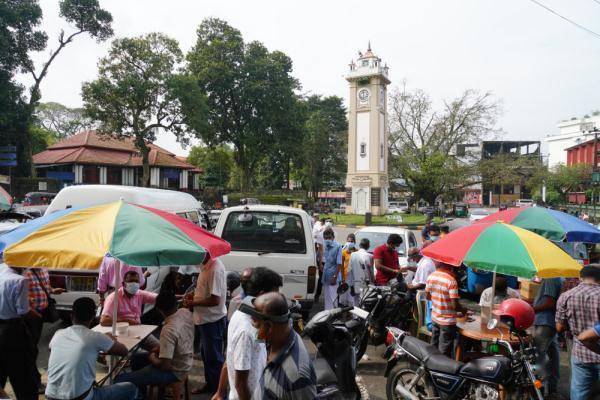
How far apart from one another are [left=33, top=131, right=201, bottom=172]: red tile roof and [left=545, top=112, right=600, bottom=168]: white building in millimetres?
64254

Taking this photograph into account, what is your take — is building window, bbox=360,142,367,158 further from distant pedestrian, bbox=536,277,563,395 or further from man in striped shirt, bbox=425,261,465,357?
man in striped shirt, bbox=425,261,465,357

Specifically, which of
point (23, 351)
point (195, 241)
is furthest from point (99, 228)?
point (23, 351)

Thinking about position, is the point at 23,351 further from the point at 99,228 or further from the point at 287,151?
the point at 287,151

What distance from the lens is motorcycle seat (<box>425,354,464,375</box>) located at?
4.16m

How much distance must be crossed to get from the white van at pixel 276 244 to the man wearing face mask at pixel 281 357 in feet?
13.8

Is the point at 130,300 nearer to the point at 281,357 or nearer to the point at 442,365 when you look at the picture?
the point at 281,357

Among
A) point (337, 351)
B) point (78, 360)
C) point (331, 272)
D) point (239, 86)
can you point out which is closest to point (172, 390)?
point (78, 360)

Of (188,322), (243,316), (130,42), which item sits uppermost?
(130,42)

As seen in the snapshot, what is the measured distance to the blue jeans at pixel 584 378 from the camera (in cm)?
412

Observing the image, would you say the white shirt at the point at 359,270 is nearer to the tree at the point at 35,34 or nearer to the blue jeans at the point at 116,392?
the blue jeans at the point at 116,392

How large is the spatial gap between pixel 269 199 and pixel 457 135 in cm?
1848

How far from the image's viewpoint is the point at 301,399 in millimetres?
2320

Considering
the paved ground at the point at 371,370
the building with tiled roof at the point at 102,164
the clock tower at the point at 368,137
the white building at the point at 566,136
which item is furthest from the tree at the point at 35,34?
the white building at the point at 566,136

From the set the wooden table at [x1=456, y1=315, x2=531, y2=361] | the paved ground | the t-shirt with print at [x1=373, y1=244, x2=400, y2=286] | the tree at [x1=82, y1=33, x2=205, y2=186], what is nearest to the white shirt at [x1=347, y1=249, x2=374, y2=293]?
the t-shirt with print at [x1=373, y1=244, x2=400, y2=286]
